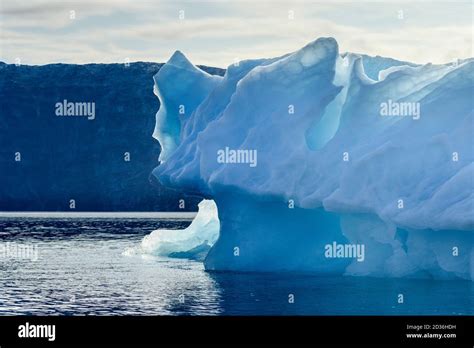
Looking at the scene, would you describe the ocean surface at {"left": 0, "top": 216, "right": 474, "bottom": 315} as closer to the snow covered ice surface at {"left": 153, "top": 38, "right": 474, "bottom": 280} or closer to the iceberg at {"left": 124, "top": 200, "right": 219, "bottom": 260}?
the snow covered ice surface at {"left": 153, "top": 38, "right": 474, "bottom": 280}

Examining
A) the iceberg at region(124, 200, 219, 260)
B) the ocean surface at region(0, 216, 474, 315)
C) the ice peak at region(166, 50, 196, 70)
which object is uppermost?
the ice peak at region(166, 50, 196, 70)

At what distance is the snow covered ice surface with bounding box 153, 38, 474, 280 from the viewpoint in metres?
18.7

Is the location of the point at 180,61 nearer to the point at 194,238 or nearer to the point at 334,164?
the point at 334,164

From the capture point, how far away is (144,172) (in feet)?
301

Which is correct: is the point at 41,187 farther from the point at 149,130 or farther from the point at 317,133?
the point at 317,133

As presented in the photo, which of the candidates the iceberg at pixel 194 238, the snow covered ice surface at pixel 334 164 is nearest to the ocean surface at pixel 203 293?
the snow covered ice surface at pixel 334 164

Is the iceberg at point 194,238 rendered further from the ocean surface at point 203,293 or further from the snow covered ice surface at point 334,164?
the snow covered ice surface at point 334,164

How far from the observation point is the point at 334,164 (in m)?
20.1

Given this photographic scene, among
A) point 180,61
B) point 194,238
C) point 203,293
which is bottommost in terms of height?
point 203,293

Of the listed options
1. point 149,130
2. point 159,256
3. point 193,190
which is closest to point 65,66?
point 149,130

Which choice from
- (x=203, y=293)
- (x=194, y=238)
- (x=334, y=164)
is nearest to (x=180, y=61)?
(x=334, y=164)

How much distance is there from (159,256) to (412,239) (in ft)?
Result: 41.9

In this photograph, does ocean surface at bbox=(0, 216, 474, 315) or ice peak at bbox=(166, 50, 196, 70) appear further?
ice peak at bbox=(166, 50, 196, 70)

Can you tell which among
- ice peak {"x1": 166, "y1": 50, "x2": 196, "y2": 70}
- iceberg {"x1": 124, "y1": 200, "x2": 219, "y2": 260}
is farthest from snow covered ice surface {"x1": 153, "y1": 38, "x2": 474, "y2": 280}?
iceberg {"x1": 124, "y1": 200, "x2": 219, "y2": 260}
